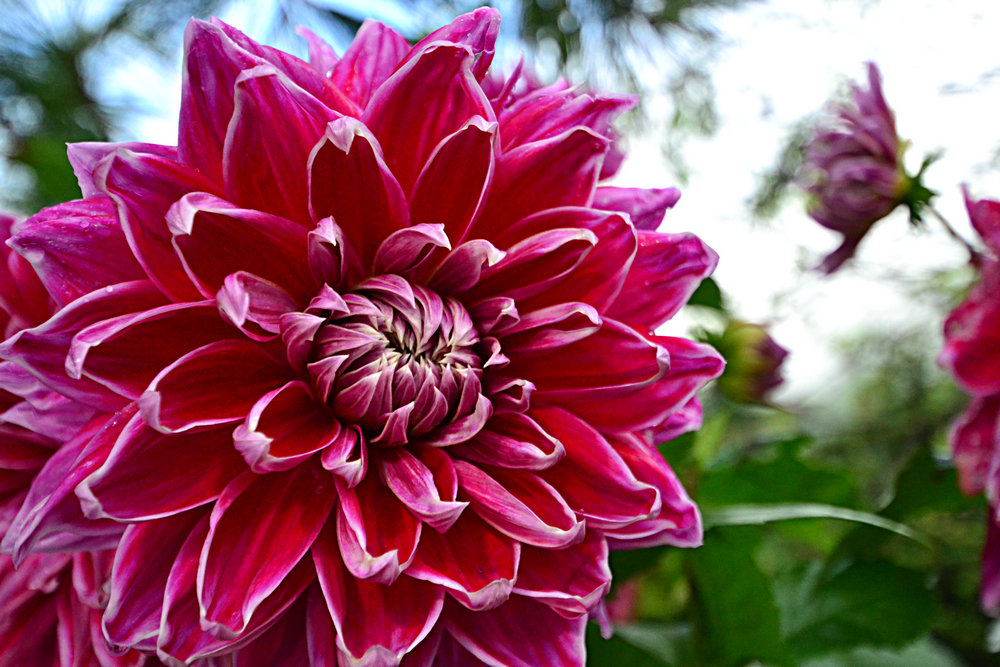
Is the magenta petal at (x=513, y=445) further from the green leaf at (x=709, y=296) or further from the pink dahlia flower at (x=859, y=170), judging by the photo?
the pink dahlia flower at (x=859, y=170)

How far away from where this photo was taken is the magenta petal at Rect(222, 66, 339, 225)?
260 mm

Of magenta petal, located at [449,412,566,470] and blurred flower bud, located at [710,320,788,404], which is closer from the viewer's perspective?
magenta petal, located at [449,412,566,470]

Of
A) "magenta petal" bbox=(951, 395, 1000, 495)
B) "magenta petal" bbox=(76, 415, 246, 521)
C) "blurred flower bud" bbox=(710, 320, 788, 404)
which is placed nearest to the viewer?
"magenta petal" bbox=(76, 415, 246, 521)

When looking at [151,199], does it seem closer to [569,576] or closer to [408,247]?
[408,247]

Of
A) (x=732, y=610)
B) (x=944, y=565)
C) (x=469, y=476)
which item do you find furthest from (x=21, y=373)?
(x=944, y=565)

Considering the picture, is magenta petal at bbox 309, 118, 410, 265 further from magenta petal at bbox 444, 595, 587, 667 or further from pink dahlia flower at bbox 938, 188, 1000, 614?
pink dahlia flower at bbox 938, 188, 1000, 614

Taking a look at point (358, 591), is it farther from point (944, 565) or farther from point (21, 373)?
point (944, 565)

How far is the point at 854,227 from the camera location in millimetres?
556

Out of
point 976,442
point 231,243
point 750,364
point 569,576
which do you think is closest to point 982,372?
point 976,442

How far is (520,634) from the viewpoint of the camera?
278mm

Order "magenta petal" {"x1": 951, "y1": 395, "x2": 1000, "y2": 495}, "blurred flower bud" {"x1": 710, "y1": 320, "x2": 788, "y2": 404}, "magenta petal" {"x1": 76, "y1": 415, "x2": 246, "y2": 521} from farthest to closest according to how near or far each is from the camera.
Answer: "blurred flower bud" {"x1": 710, "y1": 320, "x2": 788, "y2": 404} < "magenta petal" {"x1": 951, "y1": 395, "x2": 1000, "y2": 495} < "magenta petal" {"x1": 76, "y1": 415, "x2": 246, "y2": 521}

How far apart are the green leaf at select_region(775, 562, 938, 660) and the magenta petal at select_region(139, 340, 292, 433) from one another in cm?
39

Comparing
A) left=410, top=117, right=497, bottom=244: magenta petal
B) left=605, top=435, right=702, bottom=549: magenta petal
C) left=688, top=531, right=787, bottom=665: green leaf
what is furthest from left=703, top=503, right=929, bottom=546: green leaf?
left=410, top=117, right=497, bottom=244: magenta petal

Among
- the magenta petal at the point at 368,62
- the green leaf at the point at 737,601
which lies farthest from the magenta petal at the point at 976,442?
the magenta petal at the point at 368,62
